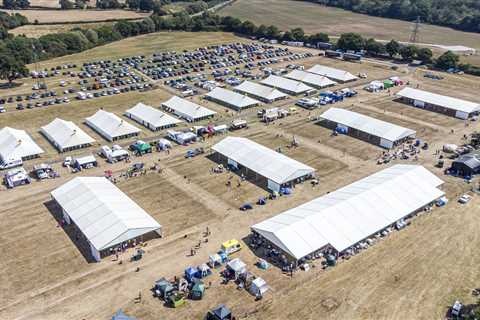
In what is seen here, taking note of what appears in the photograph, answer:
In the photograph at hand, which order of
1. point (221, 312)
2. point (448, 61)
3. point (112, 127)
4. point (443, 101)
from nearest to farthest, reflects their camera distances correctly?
point (221, 312)
point (112, 127)
point (443, 101)
point (448, 61)

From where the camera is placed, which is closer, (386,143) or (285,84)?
(386,143)

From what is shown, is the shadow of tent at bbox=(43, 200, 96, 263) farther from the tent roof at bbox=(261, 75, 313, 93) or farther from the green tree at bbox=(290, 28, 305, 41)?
the green tree at bbox=(290, 28, 305, 41)

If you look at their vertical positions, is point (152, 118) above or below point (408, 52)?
below

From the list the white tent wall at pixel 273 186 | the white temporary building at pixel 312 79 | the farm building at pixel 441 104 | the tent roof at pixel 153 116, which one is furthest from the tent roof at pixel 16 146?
the farm building at pixel 441 104

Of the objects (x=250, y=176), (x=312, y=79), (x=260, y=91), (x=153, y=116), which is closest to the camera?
(x=250, y=176)

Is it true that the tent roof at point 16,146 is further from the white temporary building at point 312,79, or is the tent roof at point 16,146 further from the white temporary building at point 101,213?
the white temporary building at point 312,79

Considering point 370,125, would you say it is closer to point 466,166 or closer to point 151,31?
point 466,166

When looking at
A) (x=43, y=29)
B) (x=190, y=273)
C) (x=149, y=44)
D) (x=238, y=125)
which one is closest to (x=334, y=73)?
(x=238, y=125)
